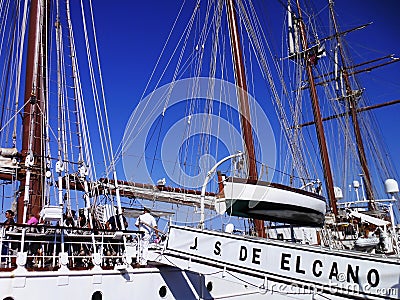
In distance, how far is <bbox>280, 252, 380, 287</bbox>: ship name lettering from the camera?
22.7ft

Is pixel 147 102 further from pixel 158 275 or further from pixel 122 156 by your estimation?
pixel 158 275

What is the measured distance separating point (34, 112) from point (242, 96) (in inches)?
326

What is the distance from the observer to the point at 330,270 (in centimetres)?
745

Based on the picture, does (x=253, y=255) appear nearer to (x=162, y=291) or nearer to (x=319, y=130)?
(x=162, y=291)

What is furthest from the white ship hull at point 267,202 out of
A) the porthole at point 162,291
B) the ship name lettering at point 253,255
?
the porthole at point 162,291

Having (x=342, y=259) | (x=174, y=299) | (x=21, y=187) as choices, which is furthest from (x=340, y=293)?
(x=21, y=187)

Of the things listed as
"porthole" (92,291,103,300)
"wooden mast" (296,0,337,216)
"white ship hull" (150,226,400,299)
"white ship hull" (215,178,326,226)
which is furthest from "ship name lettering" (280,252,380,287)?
"wooden mast" (296,0,337,216)

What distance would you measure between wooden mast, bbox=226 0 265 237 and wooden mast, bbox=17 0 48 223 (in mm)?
7263

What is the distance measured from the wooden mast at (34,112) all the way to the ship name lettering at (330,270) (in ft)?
24.9

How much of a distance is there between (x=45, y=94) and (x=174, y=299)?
29.9 ft

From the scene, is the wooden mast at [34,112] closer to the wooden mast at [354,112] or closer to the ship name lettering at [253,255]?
the ship name lettering at [253,255]

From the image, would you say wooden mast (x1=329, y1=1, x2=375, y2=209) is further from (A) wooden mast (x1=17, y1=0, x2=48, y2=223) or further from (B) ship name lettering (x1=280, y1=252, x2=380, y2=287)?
(A) wooden mast (x1=17, y1=0, x2=48, y2=223)

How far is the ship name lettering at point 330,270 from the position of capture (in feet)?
22.7

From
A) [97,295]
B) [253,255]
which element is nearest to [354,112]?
[253,255]
